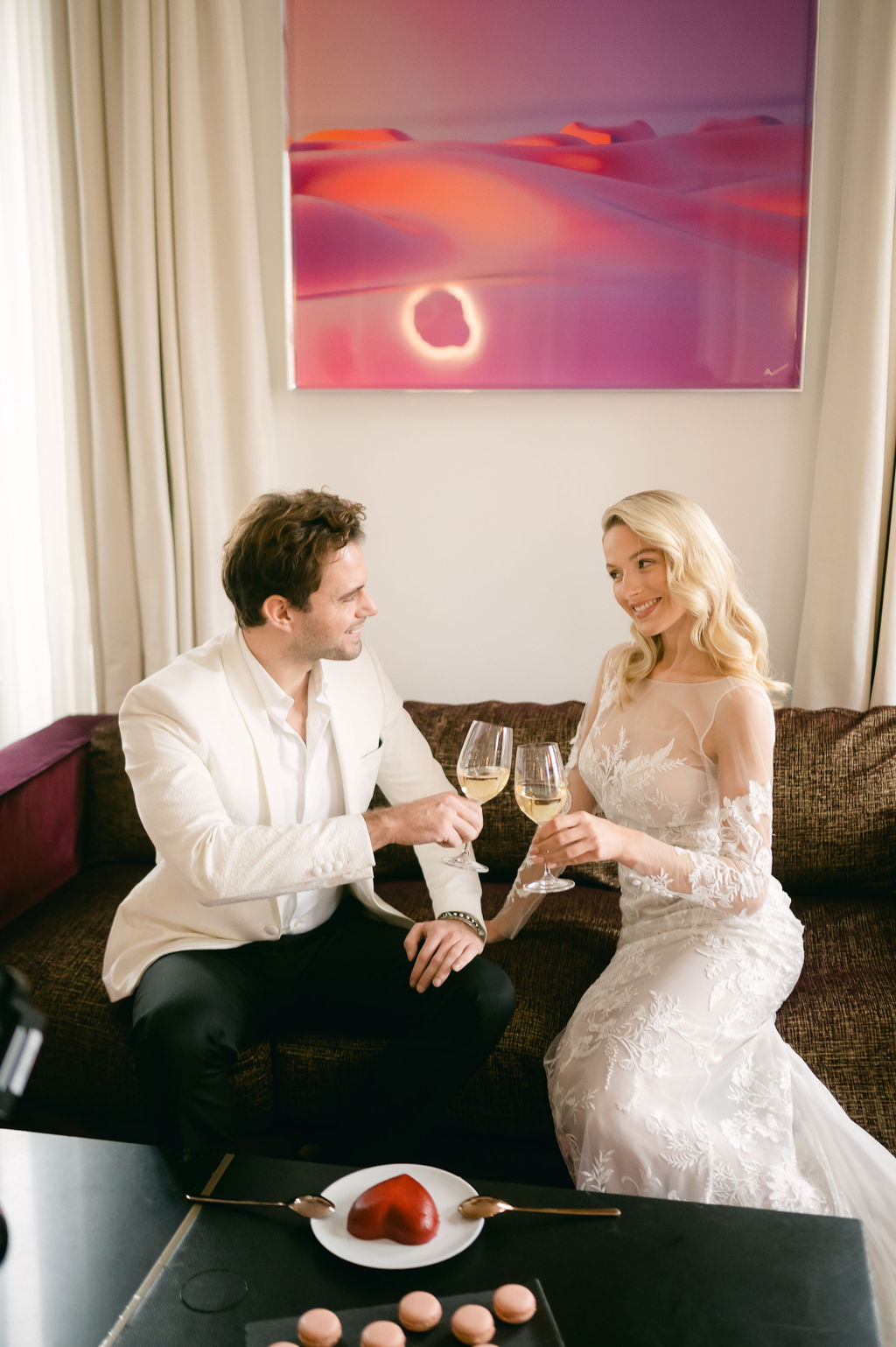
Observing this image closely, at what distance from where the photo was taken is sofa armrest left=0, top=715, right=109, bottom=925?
2412 mm

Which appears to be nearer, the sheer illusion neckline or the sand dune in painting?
the sheer illusion neckline

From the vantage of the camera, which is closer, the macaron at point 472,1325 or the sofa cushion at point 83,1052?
the macaron at point 472,1325

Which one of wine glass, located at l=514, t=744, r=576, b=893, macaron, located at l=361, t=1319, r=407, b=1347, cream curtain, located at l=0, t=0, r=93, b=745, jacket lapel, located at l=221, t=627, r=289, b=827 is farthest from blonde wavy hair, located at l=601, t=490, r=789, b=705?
cream curtain, located at l=0, t=0, r=93, b=745

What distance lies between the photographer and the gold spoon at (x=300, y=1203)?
1.27 meters

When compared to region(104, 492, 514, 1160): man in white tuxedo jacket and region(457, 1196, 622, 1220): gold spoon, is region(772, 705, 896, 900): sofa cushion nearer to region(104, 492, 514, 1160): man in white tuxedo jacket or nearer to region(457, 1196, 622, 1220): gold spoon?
region(104, 492, 514, 1160): man in white tuxedo jacket

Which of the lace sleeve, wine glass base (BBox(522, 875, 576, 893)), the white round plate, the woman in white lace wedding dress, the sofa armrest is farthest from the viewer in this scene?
the sofa armrest

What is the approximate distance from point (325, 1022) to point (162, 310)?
201 cm

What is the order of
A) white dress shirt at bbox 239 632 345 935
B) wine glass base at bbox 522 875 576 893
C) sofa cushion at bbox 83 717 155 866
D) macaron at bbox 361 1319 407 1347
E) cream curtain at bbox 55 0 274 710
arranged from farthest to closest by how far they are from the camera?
cream curtain at bbox 55 0 274 710, sofa cushion at bbox 83 717 155 866, white dress shirt at bbox 239 632 345 935, wine glass base at bbox 522 875 576 893, macaron at bbox 361 1319 407 1347

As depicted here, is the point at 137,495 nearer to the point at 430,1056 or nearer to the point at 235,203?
the point at 235,203

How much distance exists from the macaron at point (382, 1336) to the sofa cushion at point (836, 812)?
159cm

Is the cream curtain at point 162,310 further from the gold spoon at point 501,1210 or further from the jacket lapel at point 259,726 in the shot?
the gold spoon at point 501,1210

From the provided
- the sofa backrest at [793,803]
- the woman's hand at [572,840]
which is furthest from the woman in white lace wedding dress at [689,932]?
the sofa backrest at [793,803]

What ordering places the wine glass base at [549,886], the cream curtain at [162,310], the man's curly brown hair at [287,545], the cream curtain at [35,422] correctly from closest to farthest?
the wine glass base at [549,886], the man's curly brown hair at [287,545], the cream curtain at [162,310], the cream curtain at [35,422]

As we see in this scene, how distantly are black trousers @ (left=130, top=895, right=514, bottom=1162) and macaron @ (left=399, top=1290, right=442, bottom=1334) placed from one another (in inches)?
26.9
